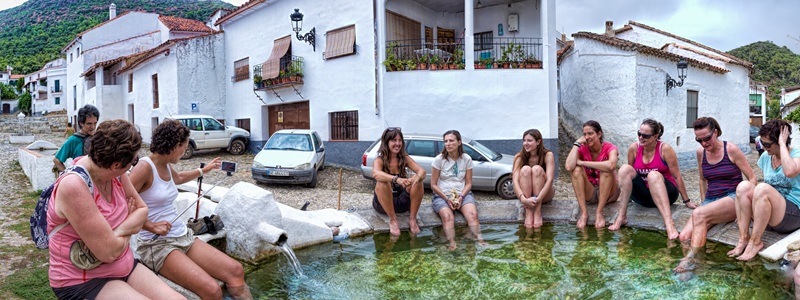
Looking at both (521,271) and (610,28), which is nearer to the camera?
(521,271)

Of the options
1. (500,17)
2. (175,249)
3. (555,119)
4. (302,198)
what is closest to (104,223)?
(175,249)

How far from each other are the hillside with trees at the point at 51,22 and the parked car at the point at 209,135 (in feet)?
197

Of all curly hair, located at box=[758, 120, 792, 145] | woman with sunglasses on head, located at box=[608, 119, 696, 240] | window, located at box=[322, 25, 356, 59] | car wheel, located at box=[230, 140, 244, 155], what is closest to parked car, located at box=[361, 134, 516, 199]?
woman with sunglasses on head, located at box=[608, 119, 696, 240]

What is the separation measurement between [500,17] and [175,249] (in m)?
15.0

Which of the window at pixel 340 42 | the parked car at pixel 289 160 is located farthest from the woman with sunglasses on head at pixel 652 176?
the window at pixel 340 42

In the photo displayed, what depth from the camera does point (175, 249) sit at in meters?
3.58

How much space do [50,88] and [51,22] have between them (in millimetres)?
36492

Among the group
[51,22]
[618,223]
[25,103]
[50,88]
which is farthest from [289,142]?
[51,22]

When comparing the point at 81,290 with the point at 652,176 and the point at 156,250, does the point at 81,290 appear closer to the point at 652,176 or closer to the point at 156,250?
the point at 156,250

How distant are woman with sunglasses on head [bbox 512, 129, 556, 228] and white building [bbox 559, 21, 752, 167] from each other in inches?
423

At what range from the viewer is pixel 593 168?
632 cm

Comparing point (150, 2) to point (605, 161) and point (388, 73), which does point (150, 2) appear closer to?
point (388, 73)

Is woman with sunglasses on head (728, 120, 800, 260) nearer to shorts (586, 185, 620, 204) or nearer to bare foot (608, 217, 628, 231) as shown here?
bare foot (608, 217, 628, 231)

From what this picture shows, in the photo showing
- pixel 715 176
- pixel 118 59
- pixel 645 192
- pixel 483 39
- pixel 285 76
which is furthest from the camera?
pixel 118 59
